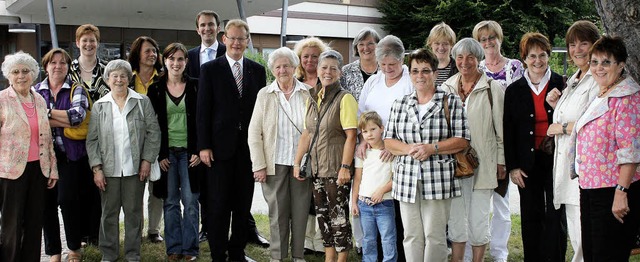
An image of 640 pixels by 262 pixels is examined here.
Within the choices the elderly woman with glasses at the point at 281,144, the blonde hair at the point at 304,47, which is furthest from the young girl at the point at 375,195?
the blonde hair at the point at 304,47

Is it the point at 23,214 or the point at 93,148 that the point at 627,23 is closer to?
the point at 93,148

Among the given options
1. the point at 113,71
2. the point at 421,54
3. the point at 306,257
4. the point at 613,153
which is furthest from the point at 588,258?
the point at 113,71

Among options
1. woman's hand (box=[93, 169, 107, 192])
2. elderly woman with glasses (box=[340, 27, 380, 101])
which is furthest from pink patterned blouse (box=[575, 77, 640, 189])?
woman's hand (box=[93, 169, 107, 192])

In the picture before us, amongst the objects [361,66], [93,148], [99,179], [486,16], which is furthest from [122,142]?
[486,16]

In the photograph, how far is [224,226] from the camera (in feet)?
20.0

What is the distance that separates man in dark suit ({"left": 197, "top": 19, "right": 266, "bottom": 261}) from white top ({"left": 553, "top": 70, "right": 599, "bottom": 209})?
267cm

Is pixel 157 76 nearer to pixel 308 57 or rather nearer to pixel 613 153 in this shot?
pixel 308 57

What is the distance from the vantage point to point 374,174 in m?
5.44

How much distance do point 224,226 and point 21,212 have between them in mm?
1703

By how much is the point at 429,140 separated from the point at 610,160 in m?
1.28

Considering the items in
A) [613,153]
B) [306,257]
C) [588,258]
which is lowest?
[306,257]

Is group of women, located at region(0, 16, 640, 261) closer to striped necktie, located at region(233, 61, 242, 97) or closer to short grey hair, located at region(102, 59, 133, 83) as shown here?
short grey hair, located at region(102, 59, 133, 83)

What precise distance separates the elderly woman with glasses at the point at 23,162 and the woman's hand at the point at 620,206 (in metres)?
4.35

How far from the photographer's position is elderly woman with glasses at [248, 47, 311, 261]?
230 inches
